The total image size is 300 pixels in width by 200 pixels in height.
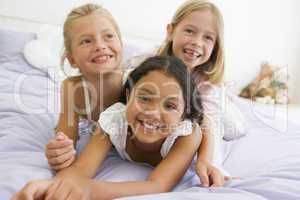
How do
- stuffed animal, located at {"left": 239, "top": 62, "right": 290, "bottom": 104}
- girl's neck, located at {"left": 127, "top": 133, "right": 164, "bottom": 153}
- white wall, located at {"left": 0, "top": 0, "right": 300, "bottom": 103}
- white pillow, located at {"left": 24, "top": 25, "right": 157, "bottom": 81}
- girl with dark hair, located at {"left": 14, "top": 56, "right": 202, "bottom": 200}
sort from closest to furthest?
girl with dark hair, located at {"left": 14, "top": 56, "right": 202, "bottom": 200}
girl's neck, located at {"left": 127, "top": 133, "right": 164, "bottom": 153}
white pillow, located at {"left": 24, "top": 25, "right": 157, "bottom": 81}
white wall, located at {"left": 0, "top": 0, "right": 300, "bottom": 103}
stuffed animal, located at {"left": 239, "top": 62, "right": 290, "bottom": 104}

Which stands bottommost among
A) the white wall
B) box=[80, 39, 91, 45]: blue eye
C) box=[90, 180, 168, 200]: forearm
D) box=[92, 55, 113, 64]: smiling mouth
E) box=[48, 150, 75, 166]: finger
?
box=[90, 180, 168, 200]: forearm

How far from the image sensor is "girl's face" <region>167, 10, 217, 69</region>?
124 cm

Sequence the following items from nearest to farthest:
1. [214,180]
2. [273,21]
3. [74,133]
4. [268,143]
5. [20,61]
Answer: [214,180] < [74,133] < [268,143] < [20,61] < [273,21]

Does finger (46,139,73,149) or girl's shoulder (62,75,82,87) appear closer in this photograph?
finger (46,139,73,149)

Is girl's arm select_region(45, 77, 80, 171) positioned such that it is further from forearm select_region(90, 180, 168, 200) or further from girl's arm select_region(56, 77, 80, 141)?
forearm select_region(90, 180, 168, 200)

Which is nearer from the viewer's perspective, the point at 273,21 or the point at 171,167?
the point at 171,167

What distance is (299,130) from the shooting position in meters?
1.47

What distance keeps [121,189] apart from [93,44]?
1.66 ft

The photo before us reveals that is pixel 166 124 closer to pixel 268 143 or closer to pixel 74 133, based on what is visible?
pixel 74 133

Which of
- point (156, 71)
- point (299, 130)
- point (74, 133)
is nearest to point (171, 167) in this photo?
point (156, 71)

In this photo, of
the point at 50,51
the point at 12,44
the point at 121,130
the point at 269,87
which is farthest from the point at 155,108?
the point at 269,87

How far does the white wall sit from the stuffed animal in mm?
90

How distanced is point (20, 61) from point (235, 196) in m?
1.60

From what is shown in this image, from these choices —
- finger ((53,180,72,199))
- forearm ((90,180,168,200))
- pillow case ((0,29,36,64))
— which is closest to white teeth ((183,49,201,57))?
forearm ((90,180,168,200))
